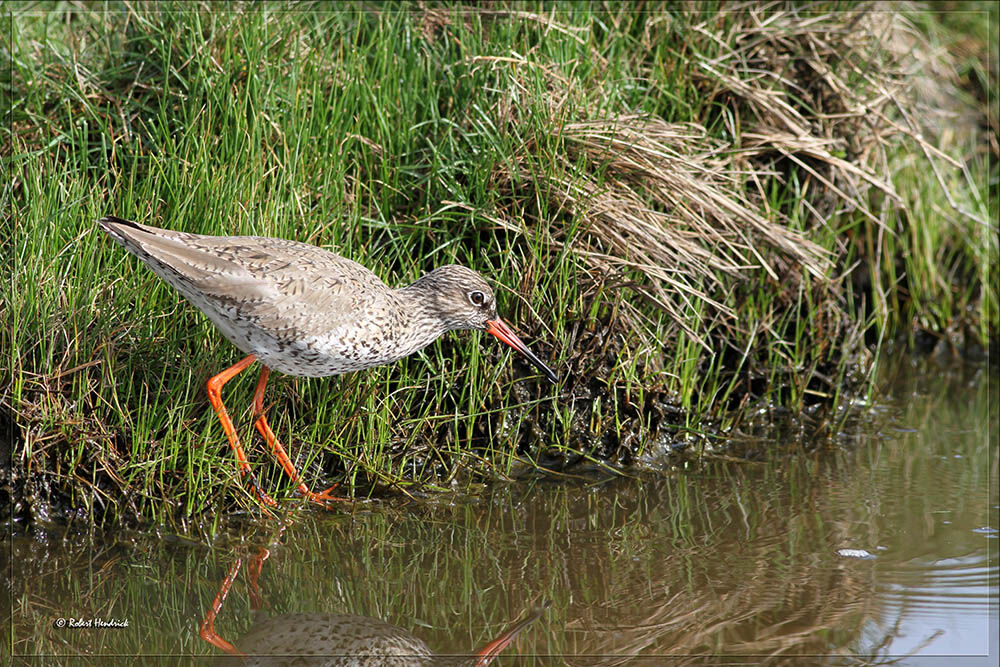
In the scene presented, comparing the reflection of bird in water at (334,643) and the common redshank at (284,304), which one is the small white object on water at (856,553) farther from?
the common redshank at (284,304)

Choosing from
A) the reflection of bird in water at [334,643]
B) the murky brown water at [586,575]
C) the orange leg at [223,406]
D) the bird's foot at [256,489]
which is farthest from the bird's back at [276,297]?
the reflection of bird in water at [334,643]

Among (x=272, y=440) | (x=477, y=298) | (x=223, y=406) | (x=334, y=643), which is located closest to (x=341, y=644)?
(x=334, y=643)

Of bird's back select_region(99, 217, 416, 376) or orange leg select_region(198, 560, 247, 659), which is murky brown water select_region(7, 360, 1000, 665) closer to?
orange leg select_region(198, 560, 247, 659)

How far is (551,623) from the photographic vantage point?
3.83 meters

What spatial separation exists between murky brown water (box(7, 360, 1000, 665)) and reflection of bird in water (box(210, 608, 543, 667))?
11 mm

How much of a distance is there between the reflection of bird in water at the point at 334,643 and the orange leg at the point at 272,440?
713 mm

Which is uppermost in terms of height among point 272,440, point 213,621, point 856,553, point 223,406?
point 223,406

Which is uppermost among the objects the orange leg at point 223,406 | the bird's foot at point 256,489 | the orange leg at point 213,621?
the orange leg at point 223,406

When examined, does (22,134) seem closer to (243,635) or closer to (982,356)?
(243,635)

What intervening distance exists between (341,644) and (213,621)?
1.60 feet

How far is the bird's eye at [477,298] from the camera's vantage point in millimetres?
4602

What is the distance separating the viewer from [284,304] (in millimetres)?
4203

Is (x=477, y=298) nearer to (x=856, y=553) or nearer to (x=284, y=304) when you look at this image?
(x=284, y=304)

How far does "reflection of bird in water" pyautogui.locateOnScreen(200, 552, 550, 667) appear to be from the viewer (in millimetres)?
3609
